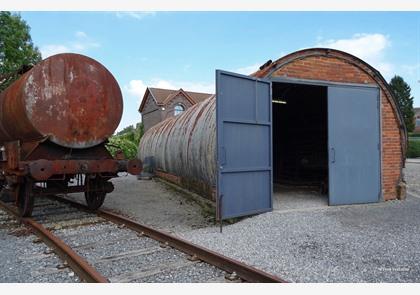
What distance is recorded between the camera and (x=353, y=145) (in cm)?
948

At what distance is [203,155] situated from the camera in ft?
32.5

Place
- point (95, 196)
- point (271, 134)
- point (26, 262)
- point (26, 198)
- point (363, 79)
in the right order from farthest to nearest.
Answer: point (363, 79) → point (95, 196) → point (271, 134) → point (26, 198) → point (26, 262)

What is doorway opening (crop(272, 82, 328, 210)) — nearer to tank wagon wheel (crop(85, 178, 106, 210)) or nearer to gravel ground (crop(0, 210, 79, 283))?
tank wagon wheel (crop(85, 178, 106, 210))

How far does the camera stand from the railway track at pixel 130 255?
4402 millimetres

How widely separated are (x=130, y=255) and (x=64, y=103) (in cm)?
386

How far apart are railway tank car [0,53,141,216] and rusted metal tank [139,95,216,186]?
183 cm

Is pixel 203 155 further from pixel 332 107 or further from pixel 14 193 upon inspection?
pixel 14 193

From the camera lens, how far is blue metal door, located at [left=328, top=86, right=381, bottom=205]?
927cm

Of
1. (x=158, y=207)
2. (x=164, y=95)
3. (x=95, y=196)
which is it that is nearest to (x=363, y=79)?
(x=158, y=207)

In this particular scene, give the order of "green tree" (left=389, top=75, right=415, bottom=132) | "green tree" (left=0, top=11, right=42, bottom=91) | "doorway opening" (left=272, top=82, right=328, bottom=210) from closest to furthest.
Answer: "doorway opening" (left=272, top=82, right=328, bottom=210), "green tree" (left=0, top=11, right=42, bottom=91), "green tree" (left=389, top=75, right=415, bottom=132)

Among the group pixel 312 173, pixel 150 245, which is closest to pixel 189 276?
pixel 150 245

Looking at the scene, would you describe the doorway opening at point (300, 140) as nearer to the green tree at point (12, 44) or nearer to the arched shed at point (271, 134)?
the arched shed at point (271, 134)

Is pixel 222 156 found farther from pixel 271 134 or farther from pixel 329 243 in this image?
pixel 329 243

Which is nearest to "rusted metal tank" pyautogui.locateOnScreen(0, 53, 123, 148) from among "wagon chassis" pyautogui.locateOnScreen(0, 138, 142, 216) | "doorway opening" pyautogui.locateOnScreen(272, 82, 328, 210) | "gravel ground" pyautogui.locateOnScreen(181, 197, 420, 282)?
"wagon chassis" pyautogui.locateOnScreen(0, 138, 142, 216)
